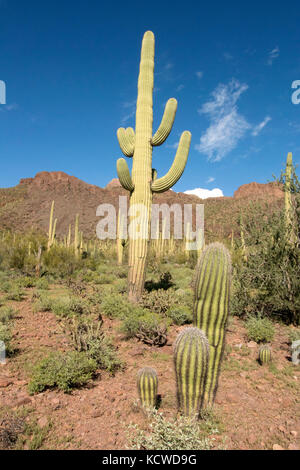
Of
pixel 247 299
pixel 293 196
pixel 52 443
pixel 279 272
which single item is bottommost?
pixel 52 443

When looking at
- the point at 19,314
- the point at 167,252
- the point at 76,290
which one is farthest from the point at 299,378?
the point at 167,252

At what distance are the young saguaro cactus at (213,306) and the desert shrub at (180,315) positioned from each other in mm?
3291

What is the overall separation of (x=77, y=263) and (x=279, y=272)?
38.0ft

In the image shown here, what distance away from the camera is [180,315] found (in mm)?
6594

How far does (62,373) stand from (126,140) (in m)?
6.67

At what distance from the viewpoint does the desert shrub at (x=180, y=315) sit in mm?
6570

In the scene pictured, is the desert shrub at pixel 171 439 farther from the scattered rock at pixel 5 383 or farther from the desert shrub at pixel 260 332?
the desert shrub at pixel 260 332

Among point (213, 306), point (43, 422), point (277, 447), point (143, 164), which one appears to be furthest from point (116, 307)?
point (277, 447)

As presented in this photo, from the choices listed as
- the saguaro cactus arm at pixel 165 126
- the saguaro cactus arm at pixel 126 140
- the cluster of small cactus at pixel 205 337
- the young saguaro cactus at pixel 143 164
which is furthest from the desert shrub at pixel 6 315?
the saguaro cactus arm at pixel 165 126

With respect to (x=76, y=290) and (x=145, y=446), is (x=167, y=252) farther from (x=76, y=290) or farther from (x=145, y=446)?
(x=145, y=446)

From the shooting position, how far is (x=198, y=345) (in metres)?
2.87

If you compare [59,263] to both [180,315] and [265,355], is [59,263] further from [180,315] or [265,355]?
[265,355]

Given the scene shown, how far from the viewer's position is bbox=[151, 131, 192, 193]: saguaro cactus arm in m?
8.23

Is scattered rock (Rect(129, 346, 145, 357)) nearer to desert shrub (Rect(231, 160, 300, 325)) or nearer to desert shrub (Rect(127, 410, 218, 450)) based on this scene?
desert shrub (Rect(127, 410, 218, 450))
